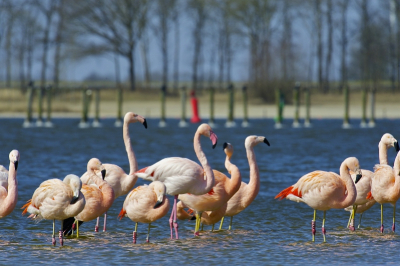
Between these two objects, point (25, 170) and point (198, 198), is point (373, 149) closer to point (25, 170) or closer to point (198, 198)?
point (25, 170)

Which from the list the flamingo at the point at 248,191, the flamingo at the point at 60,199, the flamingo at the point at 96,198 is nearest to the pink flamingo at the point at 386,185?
the flamingo at the point at 248,191

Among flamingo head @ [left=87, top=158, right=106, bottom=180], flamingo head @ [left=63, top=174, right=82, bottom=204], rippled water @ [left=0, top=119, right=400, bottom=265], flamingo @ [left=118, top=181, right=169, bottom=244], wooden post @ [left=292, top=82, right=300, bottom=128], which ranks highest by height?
wooden post @ [left=292, top=82, right=300, bottom=128]

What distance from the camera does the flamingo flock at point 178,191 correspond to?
8086 mm

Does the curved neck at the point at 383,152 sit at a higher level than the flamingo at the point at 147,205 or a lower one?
higher

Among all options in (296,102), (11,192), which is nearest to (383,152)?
(11,192)

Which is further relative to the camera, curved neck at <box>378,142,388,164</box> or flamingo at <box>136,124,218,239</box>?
curved neck at <box>378,142,388,164</box>

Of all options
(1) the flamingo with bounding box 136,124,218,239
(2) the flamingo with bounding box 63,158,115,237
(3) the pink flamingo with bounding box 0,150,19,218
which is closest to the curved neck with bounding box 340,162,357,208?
(1) the flamingo with bounding box 136,124,218,239

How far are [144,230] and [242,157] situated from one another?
1008 centimetres

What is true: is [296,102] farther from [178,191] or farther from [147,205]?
[147,205]

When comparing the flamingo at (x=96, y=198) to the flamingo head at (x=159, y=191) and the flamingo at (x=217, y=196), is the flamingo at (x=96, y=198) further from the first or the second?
the flamingo at (x=217, y=196)

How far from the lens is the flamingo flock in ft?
26.5

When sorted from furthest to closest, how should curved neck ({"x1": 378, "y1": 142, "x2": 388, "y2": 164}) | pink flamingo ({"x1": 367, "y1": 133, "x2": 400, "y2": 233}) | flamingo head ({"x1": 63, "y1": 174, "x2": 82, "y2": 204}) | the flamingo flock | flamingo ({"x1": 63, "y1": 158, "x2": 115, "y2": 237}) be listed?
1. curved neck ({"x1": 378, "y1": 142, "x2": 388, "y2": 164})
2. pink flamingo ({"x1": 367, "y1": 133, "x2": 400, "y2": 233})
3. flamingo ({"x1": 63, "y1": 158, "x2": 115, "y2": 237})
4. the flamingo flock
5. flamingo head ({"x1": 63, "y1": 174, "x2": 82, "y2": 204})

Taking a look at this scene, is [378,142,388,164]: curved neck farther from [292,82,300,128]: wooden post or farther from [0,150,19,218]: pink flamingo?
[292,82,300,128]: wooden post

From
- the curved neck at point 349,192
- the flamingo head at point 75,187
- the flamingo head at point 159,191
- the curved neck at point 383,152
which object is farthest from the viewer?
the curved neck at point 383,152
